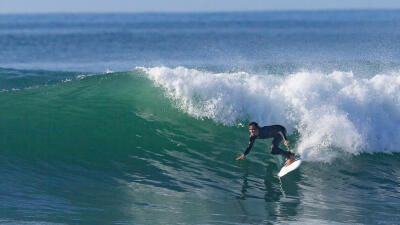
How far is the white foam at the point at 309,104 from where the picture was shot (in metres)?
12.3

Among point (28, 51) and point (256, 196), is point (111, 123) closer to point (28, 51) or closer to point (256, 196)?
point (256, 196)

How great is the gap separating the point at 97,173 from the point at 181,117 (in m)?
3.37

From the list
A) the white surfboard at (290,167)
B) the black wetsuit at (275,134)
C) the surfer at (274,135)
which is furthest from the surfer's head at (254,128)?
the white surfboard at (290,167)

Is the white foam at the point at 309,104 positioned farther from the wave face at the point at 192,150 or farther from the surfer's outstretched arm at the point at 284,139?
the surfer's outstretched arm at the point at 284,139

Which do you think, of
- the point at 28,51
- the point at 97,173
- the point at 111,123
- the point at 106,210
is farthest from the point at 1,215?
the point at 28,51

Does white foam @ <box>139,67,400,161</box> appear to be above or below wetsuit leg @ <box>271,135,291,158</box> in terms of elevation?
above

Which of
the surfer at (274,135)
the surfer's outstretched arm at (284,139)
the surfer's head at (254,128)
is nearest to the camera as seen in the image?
the surfer's outstretched arm at (284,139)

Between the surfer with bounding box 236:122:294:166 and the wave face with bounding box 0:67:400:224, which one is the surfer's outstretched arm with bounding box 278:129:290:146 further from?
the wave face with bounding box 0:67:400:224

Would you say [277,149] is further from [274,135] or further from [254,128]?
[254,128]

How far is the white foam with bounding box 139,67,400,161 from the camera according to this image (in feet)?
40.3

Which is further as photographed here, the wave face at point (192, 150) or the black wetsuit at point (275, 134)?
the black wetsuit at point (275, 134)

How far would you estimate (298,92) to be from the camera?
13297 mm

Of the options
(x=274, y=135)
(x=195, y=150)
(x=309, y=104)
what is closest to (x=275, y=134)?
(x=274, y=135)

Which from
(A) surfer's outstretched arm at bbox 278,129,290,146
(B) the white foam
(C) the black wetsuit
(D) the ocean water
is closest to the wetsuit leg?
(C) the black wetsuit
